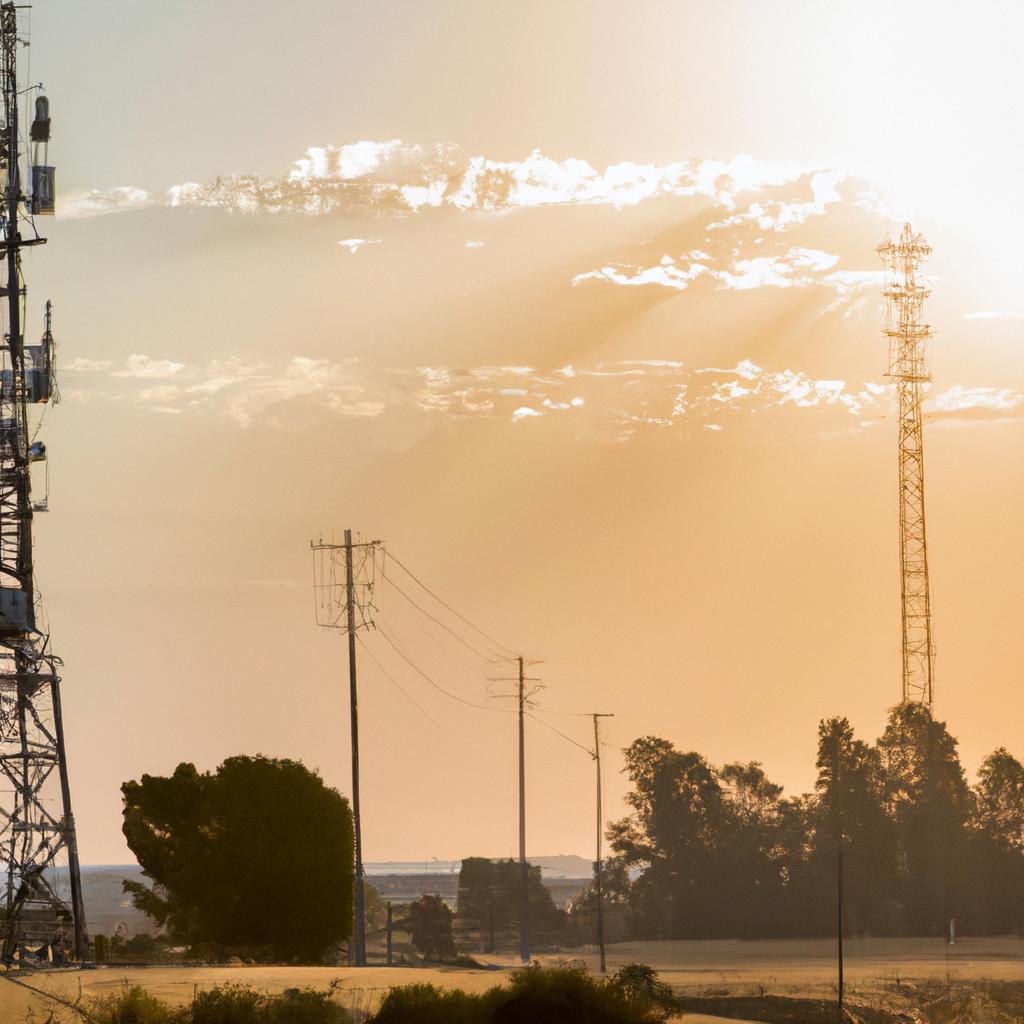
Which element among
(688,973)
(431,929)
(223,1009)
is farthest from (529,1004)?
(431,929)

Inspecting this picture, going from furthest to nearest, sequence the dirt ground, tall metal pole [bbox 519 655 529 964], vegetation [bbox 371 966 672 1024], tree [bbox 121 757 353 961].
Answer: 1. tall metal pole [bbox 519 655 529 964]
2. tree [bbox 121 757 353 961]
3. the dirt ground
4. vegetation [bbox 371 966 672 1024]

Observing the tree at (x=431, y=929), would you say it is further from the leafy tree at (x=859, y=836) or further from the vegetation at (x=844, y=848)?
the leafy tree at (x=859, y=836)

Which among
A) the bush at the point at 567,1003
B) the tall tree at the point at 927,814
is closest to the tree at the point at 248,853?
the bush at the point at 567,1003

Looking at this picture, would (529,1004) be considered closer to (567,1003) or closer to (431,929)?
(567,1003)

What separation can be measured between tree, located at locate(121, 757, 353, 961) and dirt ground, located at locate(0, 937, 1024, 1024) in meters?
9.16

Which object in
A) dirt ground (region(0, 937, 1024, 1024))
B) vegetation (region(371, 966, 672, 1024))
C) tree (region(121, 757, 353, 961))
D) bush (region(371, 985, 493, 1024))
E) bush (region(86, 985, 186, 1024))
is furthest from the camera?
tree (region(121, 757, 353, 961))

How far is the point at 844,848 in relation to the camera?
5753 inches

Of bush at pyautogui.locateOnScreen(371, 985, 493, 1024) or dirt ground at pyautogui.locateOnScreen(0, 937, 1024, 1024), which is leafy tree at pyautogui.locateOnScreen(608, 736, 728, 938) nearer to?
dirt ground at pyautogui.locateOnScreen(0, 937, 1024, 1024)

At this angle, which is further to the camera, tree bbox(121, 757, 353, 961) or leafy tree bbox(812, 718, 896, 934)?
leafy tree bbox(812, 718, 896, 934)

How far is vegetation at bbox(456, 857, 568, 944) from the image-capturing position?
150375 mm

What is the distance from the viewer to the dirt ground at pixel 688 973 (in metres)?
60.8

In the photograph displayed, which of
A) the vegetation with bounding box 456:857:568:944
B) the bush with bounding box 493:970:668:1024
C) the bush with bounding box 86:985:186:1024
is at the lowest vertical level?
the vegetation with bounding box 456:857:568:944

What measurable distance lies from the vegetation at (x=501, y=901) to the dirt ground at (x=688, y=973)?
1114cm

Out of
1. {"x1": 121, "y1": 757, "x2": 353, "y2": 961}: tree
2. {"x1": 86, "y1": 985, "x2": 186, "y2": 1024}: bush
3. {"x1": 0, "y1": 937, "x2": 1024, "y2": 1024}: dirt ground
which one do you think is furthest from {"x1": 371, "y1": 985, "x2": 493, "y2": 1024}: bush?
{"x1": 121, "y1": 757, "x2": 353, "y2": 961}: tree
